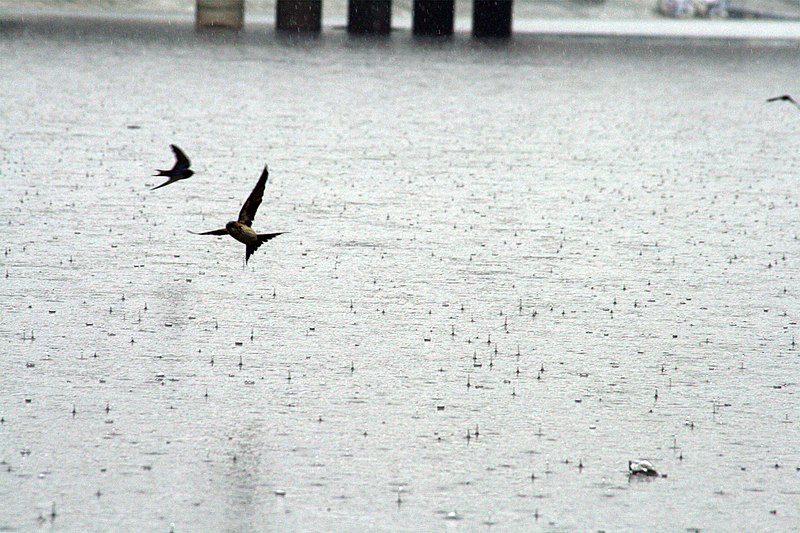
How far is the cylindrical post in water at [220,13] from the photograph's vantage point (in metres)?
55.8

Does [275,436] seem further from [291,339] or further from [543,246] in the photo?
[543,246]

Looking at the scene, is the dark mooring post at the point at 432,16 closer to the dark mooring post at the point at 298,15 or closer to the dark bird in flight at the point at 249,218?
the dark mooring post at the point at 298,15

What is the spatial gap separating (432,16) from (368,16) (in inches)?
137

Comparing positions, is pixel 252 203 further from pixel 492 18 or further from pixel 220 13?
pixel 492 18

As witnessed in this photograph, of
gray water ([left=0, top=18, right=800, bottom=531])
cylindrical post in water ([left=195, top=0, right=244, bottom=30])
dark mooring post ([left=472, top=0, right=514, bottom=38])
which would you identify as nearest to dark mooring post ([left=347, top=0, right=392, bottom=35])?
dark mooring post ([left=472, top=0, right=514, bottom=38])

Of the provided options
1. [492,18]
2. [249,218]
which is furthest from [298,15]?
[249,218]

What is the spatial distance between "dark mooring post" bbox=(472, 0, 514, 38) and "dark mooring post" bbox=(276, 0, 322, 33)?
20.0 feet

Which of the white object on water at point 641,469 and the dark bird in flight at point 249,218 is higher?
the dark bird in flight at point 249,218

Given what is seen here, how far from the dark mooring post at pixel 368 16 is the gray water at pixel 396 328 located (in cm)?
3094

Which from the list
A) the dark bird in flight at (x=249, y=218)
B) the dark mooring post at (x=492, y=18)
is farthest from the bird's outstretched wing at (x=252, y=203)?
the dark mooring post at (x=492, y=18)

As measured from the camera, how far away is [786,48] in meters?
54.6

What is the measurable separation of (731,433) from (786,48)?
154 feet

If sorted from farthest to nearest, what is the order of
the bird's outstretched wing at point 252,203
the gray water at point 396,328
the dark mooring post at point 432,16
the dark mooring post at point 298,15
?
the dark mooring post at point 432,16 < the dark mooring post at point 298,15 < the bird's outstretched wing at point 252,203 < the gray water at point 396,328

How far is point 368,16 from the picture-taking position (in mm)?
56906
